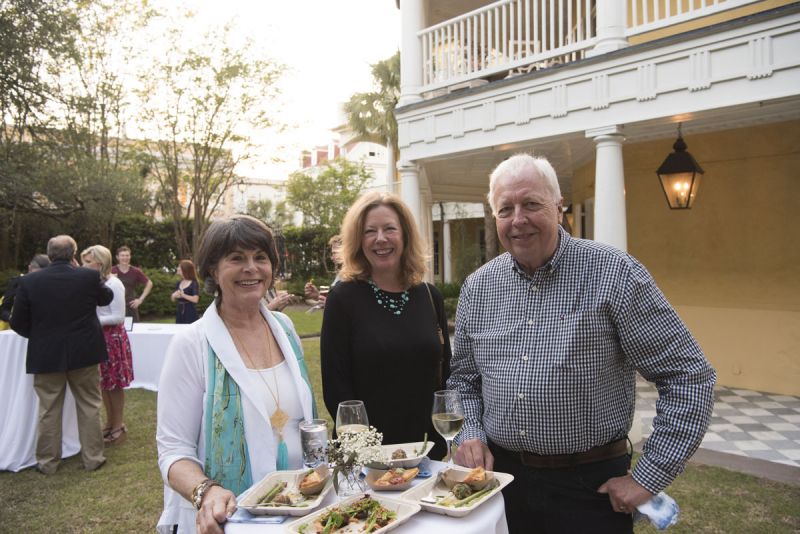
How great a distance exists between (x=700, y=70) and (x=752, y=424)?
4.01 m

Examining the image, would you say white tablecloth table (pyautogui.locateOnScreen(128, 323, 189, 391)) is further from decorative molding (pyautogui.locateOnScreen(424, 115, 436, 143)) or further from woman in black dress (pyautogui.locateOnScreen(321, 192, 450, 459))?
woman in black dress (pyautogui.locateOnScreen(321, 192, 450, 459))

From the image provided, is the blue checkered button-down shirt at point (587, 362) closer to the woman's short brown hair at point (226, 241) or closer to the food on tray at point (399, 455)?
the food on tray at point (399, 455)

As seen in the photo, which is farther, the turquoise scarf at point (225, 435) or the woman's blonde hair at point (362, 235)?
the woman's blonde hair at point (362, 235)

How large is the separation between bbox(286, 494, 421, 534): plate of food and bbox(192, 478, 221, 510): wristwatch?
1.24ft

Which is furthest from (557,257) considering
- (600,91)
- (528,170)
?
(600,91)

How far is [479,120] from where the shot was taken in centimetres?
709

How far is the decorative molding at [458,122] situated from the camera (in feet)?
23.9

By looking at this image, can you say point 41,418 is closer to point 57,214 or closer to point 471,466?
point 471,466

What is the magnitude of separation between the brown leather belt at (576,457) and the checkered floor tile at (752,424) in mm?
4257

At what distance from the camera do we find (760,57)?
4.95 meters

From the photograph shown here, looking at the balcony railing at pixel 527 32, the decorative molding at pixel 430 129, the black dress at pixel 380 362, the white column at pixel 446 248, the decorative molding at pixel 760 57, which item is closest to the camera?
the black dress at pixel 380 362

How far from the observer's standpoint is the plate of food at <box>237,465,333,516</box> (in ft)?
5.81

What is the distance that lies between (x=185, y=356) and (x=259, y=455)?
477mm

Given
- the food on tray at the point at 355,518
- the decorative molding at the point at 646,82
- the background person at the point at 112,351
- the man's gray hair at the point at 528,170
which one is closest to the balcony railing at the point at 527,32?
the decorative molding at the point at 646,82
